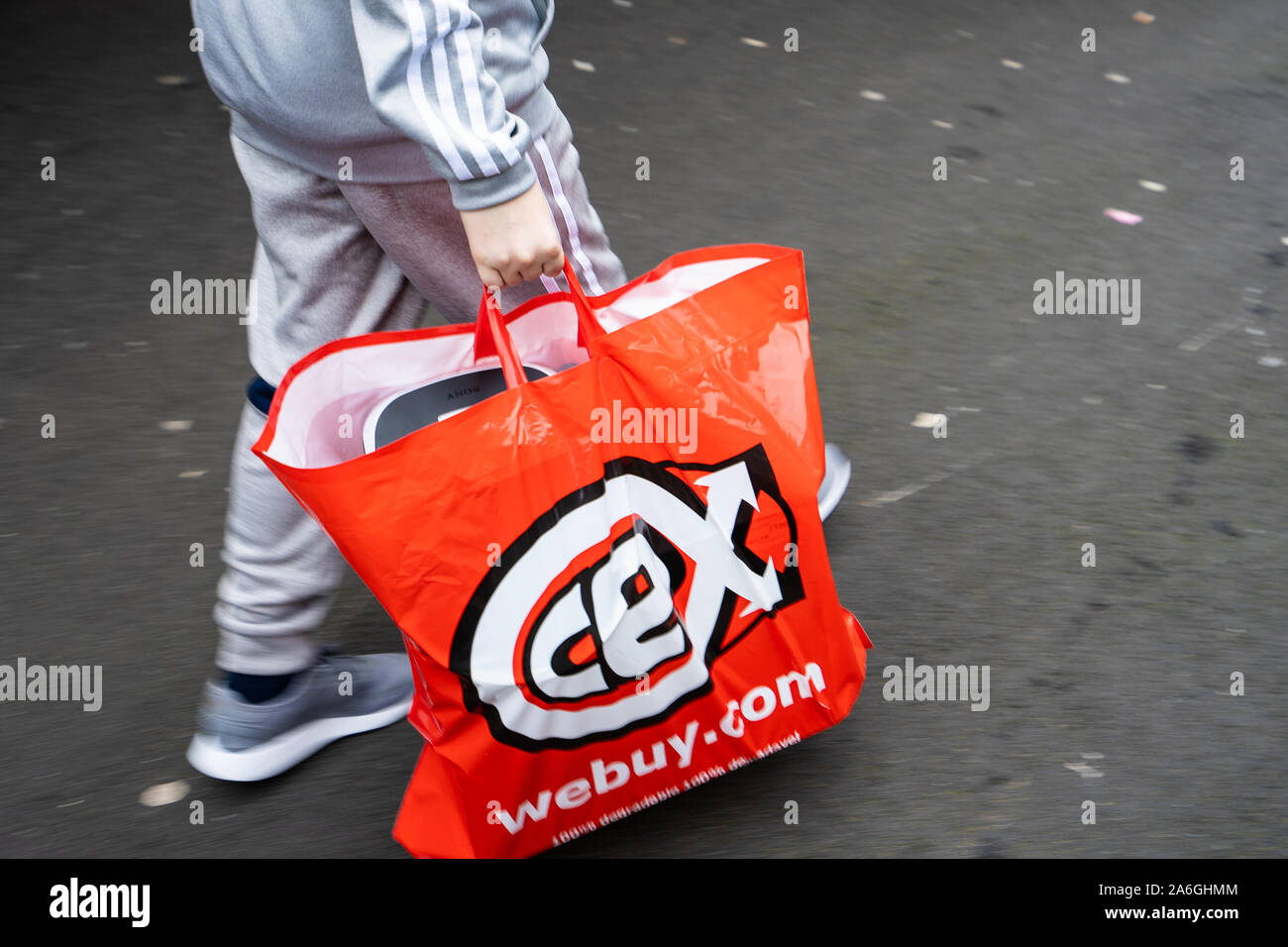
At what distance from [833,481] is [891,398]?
407mm

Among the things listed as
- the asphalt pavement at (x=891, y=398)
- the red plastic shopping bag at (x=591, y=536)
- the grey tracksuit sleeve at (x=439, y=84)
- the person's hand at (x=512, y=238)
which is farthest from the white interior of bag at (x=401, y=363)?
the asphalt pavement at (x=891, y=398)

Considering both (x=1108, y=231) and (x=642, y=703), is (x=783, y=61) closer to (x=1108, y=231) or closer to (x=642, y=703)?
(x=1108, y=231)

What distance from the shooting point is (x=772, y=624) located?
1.64m

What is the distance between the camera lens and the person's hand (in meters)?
1.34

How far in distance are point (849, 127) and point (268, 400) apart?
2478 mm

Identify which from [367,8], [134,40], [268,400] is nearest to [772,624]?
[268,400]

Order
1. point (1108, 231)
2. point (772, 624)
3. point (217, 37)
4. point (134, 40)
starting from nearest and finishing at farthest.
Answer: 1. point (217, 37)
2. point (772, 624)
3. point (1108, 231)
4. point (134, 40)

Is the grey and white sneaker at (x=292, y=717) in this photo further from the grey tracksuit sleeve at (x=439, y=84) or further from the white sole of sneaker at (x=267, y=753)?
the grey tracksuit sleeve at (x=439, y=84)

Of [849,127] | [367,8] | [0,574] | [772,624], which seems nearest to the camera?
[367,8]

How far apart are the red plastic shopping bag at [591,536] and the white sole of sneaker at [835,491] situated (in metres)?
0.61

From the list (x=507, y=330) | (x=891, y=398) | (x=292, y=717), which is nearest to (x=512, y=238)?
(x=507, y=330)

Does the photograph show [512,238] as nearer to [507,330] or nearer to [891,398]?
[507,330]

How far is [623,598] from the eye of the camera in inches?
59.9

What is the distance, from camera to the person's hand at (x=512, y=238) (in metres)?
1.34
